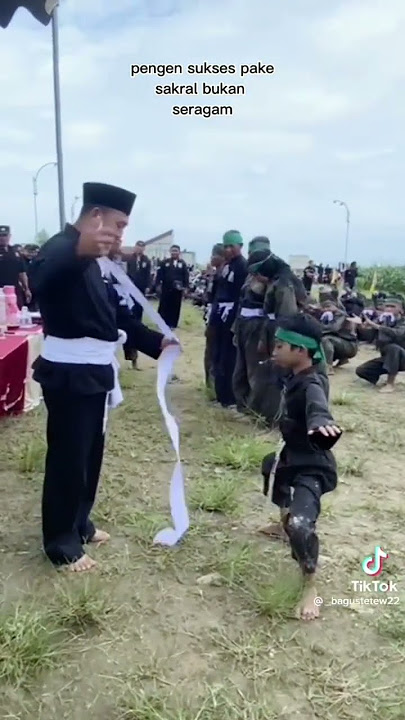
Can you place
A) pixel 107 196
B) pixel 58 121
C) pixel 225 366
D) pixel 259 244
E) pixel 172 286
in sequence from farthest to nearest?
pixel 172 286, pixel 58 121, pixel 225 366, pixel 259 244, pixel 107 196

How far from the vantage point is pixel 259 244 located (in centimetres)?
575

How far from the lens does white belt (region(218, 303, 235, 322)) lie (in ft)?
20.0

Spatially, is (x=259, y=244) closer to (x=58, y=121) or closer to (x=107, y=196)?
(x=58, y=121)

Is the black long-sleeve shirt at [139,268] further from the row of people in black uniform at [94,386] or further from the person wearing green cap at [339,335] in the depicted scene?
the row of people in black uniform at [94,386]

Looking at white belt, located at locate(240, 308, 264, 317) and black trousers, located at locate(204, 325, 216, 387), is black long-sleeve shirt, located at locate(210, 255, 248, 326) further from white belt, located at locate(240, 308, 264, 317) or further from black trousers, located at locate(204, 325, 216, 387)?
white belt, located at locate(240, 308, 264, 317)

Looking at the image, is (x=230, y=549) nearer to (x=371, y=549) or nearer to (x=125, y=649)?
(x=371, y=549)

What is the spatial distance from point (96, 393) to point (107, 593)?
772 mm

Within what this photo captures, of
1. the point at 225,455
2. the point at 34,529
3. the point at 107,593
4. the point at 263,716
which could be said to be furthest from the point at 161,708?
the point at 225,455

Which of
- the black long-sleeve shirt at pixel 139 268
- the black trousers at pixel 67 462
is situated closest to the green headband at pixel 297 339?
the black trousers at pixel 67 462

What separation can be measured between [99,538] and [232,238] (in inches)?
127

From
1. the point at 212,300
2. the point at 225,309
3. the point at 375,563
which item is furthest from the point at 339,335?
the point at 375,563

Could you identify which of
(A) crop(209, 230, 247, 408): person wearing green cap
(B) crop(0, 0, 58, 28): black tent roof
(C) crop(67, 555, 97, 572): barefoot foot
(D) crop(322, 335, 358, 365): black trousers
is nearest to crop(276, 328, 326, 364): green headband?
(C) crop(67, 555, 97, 572): barefoot foot

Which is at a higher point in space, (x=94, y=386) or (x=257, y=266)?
(x=257, y=266)

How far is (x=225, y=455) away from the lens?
4.53 m
